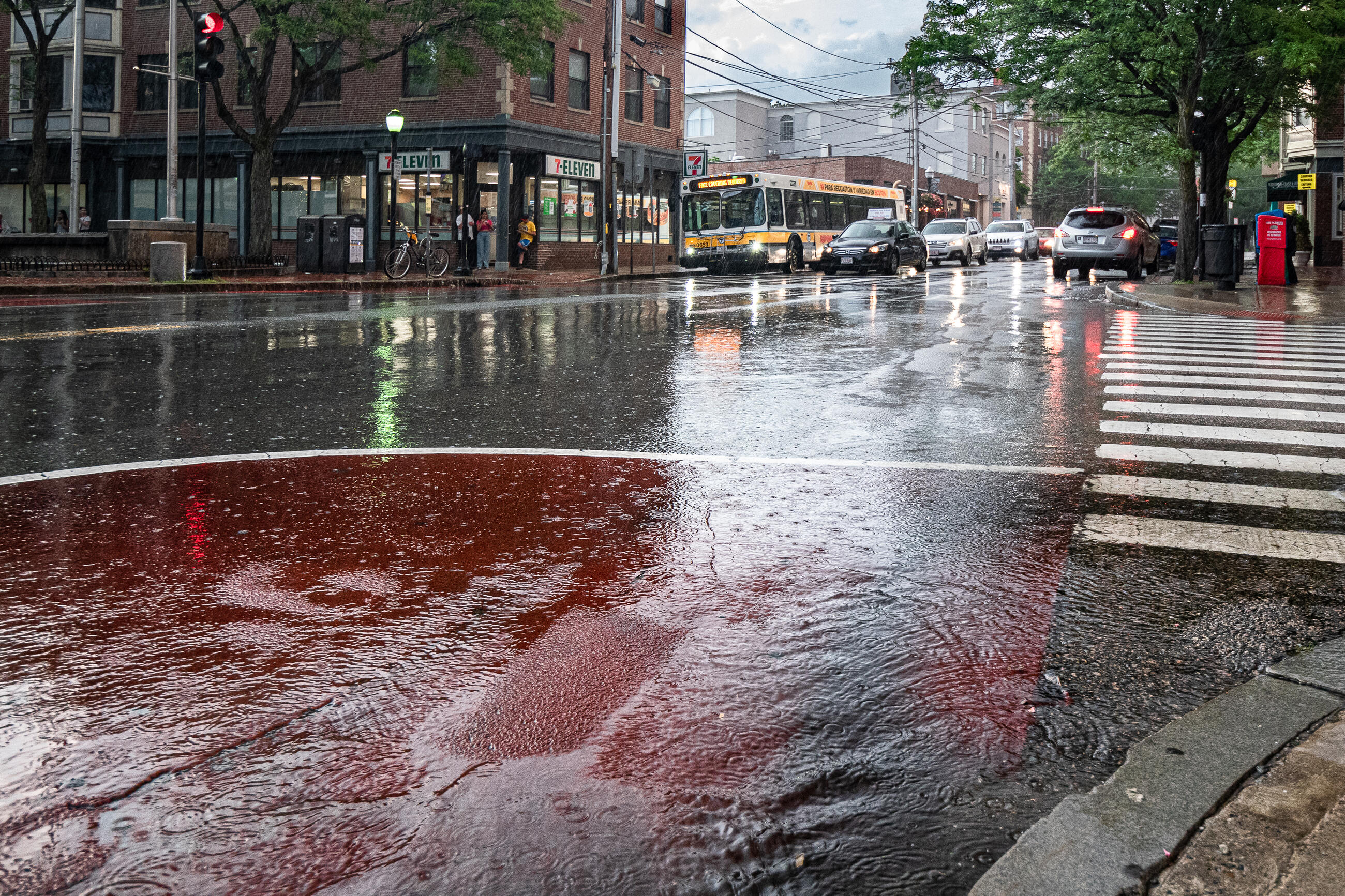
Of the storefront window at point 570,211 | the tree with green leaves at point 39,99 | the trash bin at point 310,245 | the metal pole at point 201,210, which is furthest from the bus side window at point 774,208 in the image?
the tree with green leaves at point 39,99

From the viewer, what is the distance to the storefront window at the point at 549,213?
3906 centimetres

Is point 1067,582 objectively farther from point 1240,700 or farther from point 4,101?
point 4,101

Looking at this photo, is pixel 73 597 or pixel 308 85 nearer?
pixel 73 597

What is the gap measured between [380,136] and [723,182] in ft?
35.5

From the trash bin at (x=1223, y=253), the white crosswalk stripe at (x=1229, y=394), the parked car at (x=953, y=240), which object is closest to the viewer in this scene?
the white crosswalk stripe at (x=1229, y=394)

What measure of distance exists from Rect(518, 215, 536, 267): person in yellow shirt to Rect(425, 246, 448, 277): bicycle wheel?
15.7ft

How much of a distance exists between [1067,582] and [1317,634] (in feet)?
2.76

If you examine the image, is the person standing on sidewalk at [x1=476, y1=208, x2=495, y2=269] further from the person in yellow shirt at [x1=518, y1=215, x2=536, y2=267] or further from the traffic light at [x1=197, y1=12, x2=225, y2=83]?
the traffic light at [x1=197, y1=12, x2=225, y2=83]

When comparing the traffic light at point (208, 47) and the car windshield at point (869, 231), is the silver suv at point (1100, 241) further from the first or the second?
the traffic light at point (208, 47)

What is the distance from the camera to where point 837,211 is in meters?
43.1

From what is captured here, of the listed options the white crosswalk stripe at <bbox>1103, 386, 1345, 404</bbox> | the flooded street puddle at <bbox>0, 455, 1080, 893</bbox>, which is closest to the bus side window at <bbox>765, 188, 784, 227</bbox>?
the white crosswalk stripe at <bbox>1103, 386, 1345, 404</bbox>

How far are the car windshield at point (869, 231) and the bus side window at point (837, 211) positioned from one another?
19.5 ft

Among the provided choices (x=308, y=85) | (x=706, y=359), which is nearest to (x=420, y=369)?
(x=706, y=359)

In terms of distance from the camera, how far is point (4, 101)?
143ft
